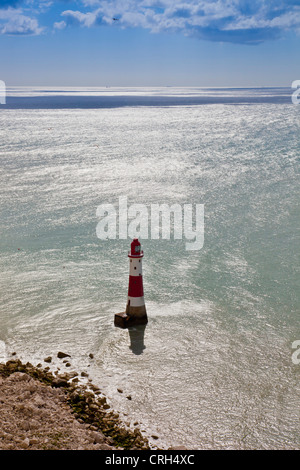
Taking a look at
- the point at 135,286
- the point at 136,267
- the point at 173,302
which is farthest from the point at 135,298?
the point at 173,302

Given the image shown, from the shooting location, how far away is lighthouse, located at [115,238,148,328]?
23.9 feet

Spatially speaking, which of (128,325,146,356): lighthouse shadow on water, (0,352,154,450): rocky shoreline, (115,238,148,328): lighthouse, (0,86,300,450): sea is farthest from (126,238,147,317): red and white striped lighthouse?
(0,352,154,450): rocky shoreline

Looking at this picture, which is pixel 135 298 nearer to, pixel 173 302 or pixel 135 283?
pixel 135 283

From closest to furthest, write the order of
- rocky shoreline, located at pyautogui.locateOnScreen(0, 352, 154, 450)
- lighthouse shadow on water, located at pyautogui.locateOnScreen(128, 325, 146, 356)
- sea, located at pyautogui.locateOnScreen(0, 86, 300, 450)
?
rocky shoreline, located at pyautogui.locateOnScreen(0, 352, 154, 450) < sea, located at pyautogui.locateOnScreen(0, 86, 300, 450) < lighthouse shadow on water, located at pyautogui.locateOnScreen(128, 325, 146, 356)

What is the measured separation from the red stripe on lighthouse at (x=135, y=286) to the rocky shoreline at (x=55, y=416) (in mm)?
1759

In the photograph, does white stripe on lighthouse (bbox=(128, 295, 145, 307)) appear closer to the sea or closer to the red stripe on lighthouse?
the red stripe on lighthouse

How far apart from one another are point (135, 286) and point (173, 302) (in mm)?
1380

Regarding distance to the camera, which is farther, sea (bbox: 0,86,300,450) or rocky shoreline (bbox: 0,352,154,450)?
sea (bbox: 0,86,300,450)

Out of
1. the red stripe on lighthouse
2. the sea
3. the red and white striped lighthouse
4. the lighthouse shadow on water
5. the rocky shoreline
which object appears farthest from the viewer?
the red stripe on lighthouse

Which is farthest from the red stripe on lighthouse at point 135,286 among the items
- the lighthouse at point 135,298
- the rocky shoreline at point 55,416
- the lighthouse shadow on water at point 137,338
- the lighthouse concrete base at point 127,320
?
the rocky shoreline at point 55,416

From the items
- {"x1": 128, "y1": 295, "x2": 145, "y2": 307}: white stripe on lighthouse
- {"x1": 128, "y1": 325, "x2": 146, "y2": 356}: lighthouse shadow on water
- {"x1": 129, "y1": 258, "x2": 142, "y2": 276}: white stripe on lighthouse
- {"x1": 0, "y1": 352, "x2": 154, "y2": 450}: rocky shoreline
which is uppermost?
{"x1": 129, "y1": 258, "x2": 142, "y2": 276}: white stripe on lighthouse

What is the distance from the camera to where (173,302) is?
853 cm

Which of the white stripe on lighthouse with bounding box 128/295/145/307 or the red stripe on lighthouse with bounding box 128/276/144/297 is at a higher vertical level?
the red stripe on lighthouse with bounding box 128/276/144/297
